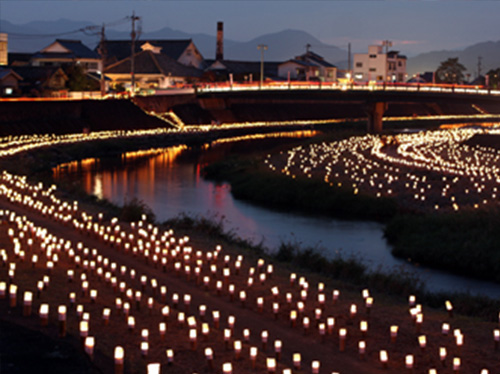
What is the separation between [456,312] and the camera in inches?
680

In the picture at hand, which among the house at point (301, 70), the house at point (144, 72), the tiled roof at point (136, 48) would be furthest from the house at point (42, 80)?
the house at point (301, 70)

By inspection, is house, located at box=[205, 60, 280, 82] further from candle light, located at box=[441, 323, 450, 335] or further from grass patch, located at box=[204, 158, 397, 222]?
candle light, located at box=[441, 323, 450, 335]

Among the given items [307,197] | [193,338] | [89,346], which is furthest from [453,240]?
[89,346]

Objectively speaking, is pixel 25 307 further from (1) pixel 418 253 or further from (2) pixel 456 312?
(1) pixel 418 253

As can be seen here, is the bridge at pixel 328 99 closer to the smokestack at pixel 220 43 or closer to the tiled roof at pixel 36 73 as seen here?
the tiled roof at pixel 36 73

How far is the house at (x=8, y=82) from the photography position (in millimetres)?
75562

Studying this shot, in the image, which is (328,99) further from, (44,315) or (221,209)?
(44,315)

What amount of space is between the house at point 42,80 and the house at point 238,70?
101 ft

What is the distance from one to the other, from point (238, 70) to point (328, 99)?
136ft

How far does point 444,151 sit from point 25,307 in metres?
49.6

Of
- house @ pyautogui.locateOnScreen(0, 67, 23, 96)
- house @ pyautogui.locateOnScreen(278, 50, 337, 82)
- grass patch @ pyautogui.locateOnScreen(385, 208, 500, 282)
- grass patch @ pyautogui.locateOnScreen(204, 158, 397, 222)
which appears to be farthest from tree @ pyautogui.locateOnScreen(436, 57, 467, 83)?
grass patch @ pyautogui.locateOnScreen(385, 208, 500, 282)

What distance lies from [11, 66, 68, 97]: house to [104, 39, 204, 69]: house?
90.0ft

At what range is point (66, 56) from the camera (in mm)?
96000

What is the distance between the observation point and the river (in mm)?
26125
